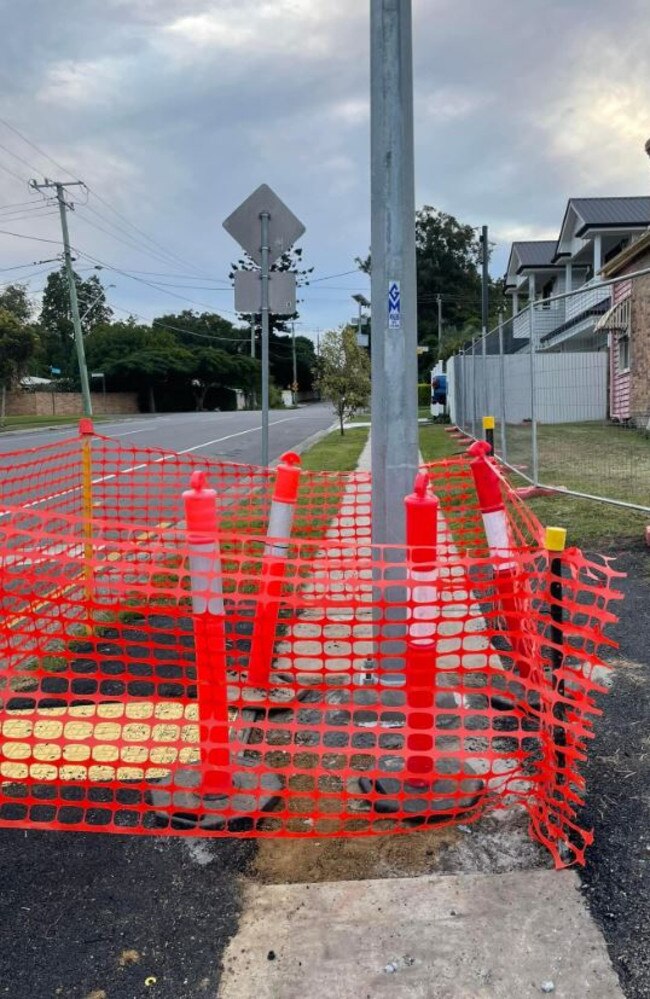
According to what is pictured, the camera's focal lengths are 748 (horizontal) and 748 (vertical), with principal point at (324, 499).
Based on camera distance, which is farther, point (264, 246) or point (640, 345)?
point (640, 345)

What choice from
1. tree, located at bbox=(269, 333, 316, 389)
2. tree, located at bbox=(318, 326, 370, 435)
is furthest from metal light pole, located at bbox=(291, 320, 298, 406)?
tree, located at bbox=(318, 326, 370, 435)

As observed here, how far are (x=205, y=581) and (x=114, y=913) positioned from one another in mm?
1156

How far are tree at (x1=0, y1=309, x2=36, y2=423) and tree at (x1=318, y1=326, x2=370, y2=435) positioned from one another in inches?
854

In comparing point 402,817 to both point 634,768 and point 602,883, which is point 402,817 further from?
point 634,768

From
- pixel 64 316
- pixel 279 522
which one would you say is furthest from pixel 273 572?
pixel 64 316

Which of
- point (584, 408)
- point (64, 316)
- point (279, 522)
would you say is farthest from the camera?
point (64, 316)

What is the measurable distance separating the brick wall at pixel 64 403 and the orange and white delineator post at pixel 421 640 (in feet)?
165

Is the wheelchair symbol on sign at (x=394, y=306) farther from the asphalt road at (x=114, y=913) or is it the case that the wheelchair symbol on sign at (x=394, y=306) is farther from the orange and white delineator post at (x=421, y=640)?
the asphalt road at (x=114, y=913)

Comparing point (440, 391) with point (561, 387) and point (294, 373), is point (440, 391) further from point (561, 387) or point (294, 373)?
point (294, 373)

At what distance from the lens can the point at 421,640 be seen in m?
2.91

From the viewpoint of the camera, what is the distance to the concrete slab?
2.07m

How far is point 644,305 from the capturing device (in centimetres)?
1373

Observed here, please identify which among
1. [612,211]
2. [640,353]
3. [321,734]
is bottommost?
[321,734]

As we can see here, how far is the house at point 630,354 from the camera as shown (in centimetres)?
821
